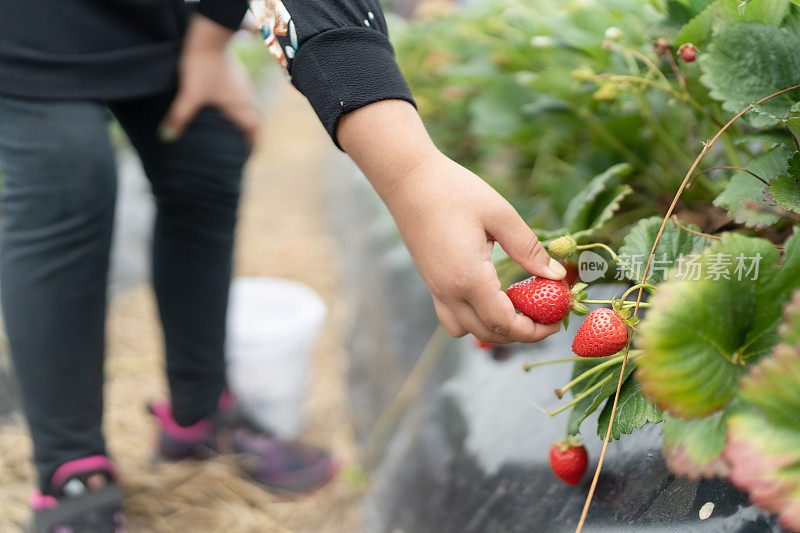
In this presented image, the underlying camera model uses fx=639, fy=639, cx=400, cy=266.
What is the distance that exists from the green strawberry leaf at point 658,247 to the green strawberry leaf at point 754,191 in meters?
0.04

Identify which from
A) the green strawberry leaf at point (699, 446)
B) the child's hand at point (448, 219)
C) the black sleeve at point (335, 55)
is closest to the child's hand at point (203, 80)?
the black sleeve at point (335, 55)

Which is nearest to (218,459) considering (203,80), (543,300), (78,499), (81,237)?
(78,499)

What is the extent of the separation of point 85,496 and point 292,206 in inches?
85.8

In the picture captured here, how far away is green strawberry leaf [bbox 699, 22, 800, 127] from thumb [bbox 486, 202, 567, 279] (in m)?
0.22

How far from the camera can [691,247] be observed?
611 millimetres

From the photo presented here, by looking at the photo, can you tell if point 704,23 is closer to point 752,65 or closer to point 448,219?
point 752,65

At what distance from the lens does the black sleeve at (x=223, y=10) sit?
86 cm

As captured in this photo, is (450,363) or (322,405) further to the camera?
(322,405)

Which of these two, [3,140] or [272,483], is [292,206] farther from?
[3,140]

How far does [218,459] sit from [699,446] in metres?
1.10

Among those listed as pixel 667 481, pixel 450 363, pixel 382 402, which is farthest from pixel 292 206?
pixel 667 481

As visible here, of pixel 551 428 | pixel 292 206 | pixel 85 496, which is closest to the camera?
pixel 551 428

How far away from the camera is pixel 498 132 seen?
1253 millimetres

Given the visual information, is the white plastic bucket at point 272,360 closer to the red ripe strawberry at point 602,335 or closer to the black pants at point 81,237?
the black pants at point 81,237
